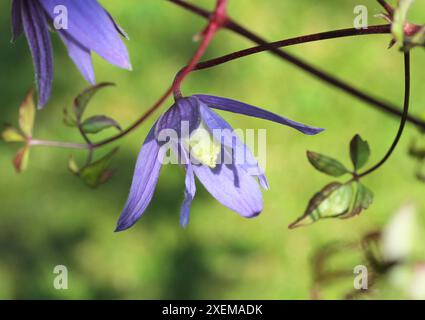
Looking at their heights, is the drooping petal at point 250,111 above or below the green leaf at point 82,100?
below

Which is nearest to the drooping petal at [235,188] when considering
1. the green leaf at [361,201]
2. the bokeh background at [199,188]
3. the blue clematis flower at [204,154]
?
the blue clematis flower at [204,154]

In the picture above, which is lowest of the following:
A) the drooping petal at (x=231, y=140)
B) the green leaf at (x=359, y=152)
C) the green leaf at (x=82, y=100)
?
the green leaf at (x=359, y=152)

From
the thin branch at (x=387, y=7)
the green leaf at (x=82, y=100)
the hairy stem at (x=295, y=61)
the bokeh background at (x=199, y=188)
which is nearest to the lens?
the hairy stem at (x=295, y=61)

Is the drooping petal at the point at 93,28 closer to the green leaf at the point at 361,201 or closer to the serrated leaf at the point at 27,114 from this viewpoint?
the serrated leaf at the point at 27,114

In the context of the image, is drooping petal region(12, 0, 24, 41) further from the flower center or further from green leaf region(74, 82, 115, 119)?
the flower center

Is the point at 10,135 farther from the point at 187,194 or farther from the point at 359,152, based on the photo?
the point at 359,152

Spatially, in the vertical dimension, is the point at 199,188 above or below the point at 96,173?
above

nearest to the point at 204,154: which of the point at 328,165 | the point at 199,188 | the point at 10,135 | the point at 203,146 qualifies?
the point at 203,146
